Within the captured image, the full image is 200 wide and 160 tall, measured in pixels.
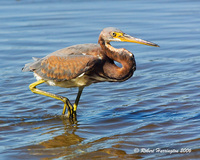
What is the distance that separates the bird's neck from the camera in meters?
6.64

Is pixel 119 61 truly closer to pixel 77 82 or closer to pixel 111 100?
pixel 77 82

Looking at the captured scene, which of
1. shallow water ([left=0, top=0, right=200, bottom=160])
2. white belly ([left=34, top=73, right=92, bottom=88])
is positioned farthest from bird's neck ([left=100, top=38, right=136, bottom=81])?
shallow water ([left=0, top=0, right=200, bottom=160])

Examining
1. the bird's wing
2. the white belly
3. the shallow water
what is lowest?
the shallow water

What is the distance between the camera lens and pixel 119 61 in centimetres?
674

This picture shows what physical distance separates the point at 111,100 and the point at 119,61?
157 centimetres

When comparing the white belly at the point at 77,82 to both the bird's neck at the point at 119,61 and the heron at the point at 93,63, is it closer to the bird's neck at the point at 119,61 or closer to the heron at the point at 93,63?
the heron at the point at 93,63

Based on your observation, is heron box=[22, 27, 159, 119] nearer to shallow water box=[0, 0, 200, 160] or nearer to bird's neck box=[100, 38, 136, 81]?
bird's neck box=[100, 38, 136, 81]

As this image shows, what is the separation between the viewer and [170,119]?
6.93 meters

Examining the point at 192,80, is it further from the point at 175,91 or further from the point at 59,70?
the point at 59,70

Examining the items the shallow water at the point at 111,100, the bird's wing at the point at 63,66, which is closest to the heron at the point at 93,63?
the bird's wing at the point at 63,66

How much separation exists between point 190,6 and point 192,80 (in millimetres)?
9103

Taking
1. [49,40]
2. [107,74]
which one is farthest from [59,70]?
[49,40]

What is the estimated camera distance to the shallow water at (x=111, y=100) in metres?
5.95

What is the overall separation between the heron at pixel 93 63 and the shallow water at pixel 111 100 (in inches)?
29.5
